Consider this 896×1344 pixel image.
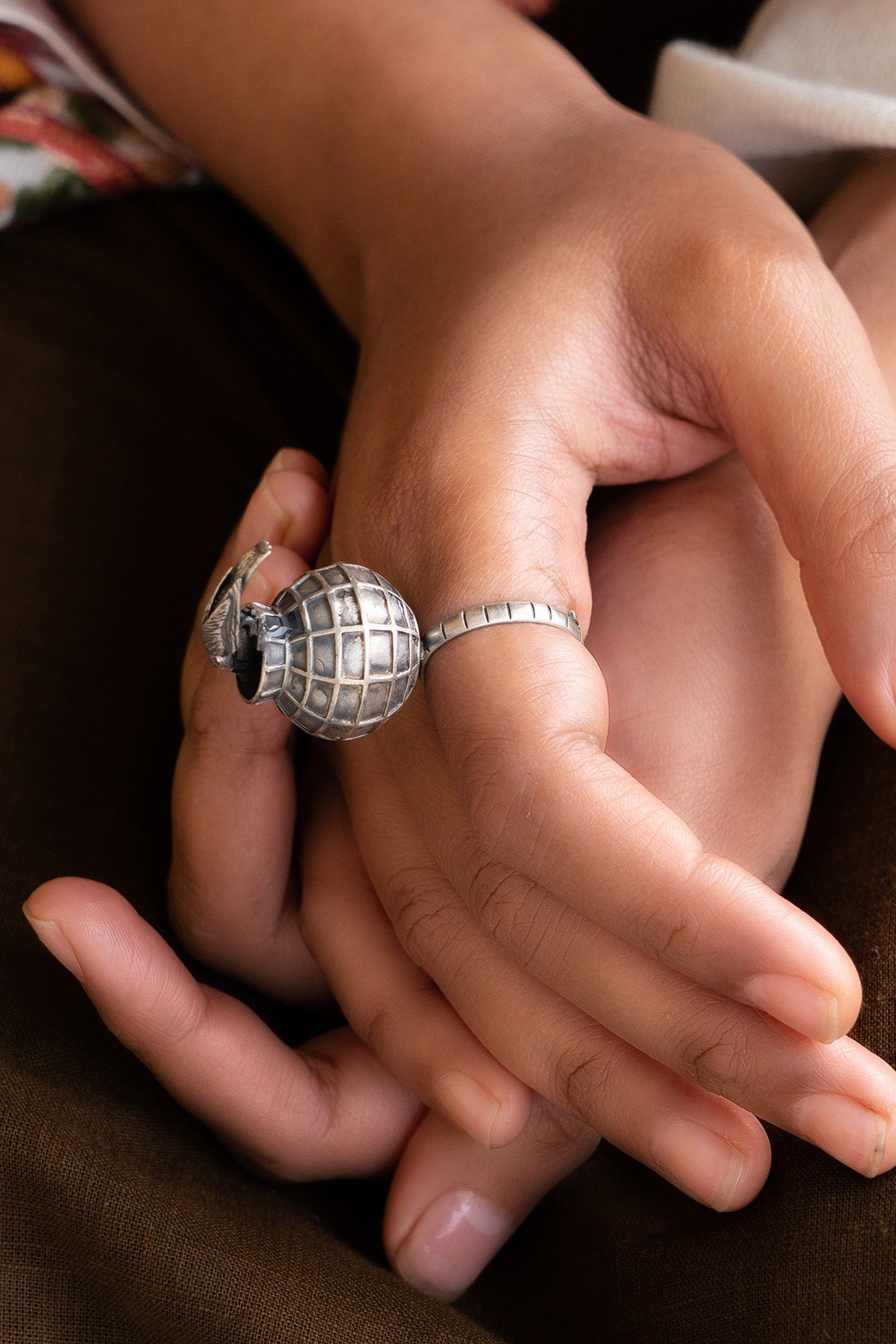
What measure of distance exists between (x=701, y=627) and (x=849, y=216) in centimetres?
41

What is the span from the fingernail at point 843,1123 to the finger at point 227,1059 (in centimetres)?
32

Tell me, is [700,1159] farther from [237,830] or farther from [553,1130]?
[237,830]

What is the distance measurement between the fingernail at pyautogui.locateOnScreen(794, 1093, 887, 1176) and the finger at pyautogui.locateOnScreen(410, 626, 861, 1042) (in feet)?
0.16

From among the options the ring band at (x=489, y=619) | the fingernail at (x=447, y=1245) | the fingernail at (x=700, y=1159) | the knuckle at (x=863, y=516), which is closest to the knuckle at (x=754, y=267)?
the knuckle at (x=863, y=516)

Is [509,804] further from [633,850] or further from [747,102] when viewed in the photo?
[747,102]

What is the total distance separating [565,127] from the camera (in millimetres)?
829

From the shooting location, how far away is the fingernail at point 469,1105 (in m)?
0.68

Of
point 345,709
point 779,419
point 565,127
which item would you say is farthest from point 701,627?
point 565,127

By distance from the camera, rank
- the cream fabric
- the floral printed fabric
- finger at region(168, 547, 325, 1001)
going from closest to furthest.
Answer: finger at region(168, 547, 325, 1001), the cream fabric, the floral printed fabric

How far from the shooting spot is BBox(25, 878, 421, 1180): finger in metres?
0.68

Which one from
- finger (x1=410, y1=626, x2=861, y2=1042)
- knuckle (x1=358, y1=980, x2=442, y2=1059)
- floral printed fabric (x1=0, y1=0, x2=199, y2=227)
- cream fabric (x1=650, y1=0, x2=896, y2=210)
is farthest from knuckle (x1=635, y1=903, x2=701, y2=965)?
floral printed fabric (x1=0, y1=0, x2=199, y2=227)

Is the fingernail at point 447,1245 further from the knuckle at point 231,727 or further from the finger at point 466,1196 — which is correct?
the knuckle at point 231,727

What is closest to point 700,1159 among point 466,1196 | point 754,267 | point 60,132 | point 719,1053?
point 719,1053

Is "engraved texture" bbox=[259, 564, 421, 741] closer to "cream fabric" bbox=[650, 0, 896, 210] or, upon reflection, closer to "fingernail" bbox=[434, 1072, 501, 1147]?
"fingernail" bbox=[434, 1072, 501, 1147]
